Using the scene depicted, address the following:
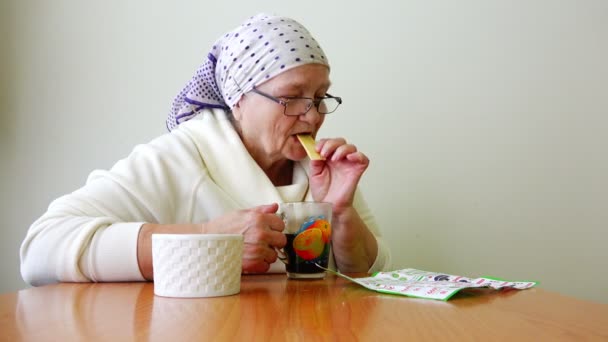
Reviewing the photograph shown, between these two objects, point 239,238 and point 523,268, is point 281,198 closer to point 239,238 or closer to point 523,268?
point 239,238

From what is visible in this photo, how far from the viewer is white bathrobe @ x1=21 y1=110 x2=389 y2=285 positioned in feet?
3.05

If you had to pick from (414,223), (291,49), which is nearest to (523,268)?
(414,223)

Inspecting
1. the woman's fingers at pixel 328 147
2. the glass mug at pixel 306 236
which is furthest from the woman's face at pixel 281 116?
the glass mug at pixel 306 236

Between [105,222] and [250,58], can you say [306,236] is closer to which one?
[105,222]

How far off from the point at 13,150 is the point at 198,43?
0.66m

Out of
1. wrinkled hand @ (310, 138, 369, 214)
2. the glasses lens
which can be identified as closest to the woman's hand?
wrinkled hand @ (310, 138, 369, 214)

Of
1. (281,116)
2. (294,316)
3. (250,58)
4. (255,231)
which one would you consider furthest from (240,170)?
(294,316)

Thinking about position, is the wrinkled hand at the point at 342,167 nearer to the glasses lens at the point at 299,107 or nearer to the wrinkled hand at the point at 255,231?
the glasses lens at the point at 299,107

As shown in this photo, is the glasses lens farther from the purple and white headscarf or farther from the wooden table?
the wooden table

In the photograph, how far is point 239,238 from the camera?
79 centimetres

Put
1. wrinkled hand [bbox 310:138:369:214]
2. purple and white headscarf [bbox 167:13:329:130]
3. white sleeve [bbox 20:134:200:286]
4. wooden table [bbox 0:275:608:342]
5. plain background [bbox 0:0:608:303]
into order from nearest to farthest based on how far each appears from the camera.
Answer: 1. wooden table [bbox 0:275:608:342]
2. white sleeve [bbox 20:134:200:286]
3. wrinkled hand [bbox 310:138:369:214]
4. purple and white headscarf [bbox 167:13:329:130]
5. plain background [bbox 0:0:608:303]

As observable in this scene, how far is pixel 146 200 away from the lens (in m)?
1.12

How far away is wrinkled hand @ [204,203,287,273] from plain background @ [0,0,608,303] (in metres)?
0.90

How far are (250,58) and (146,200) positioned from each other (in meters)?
0.41
